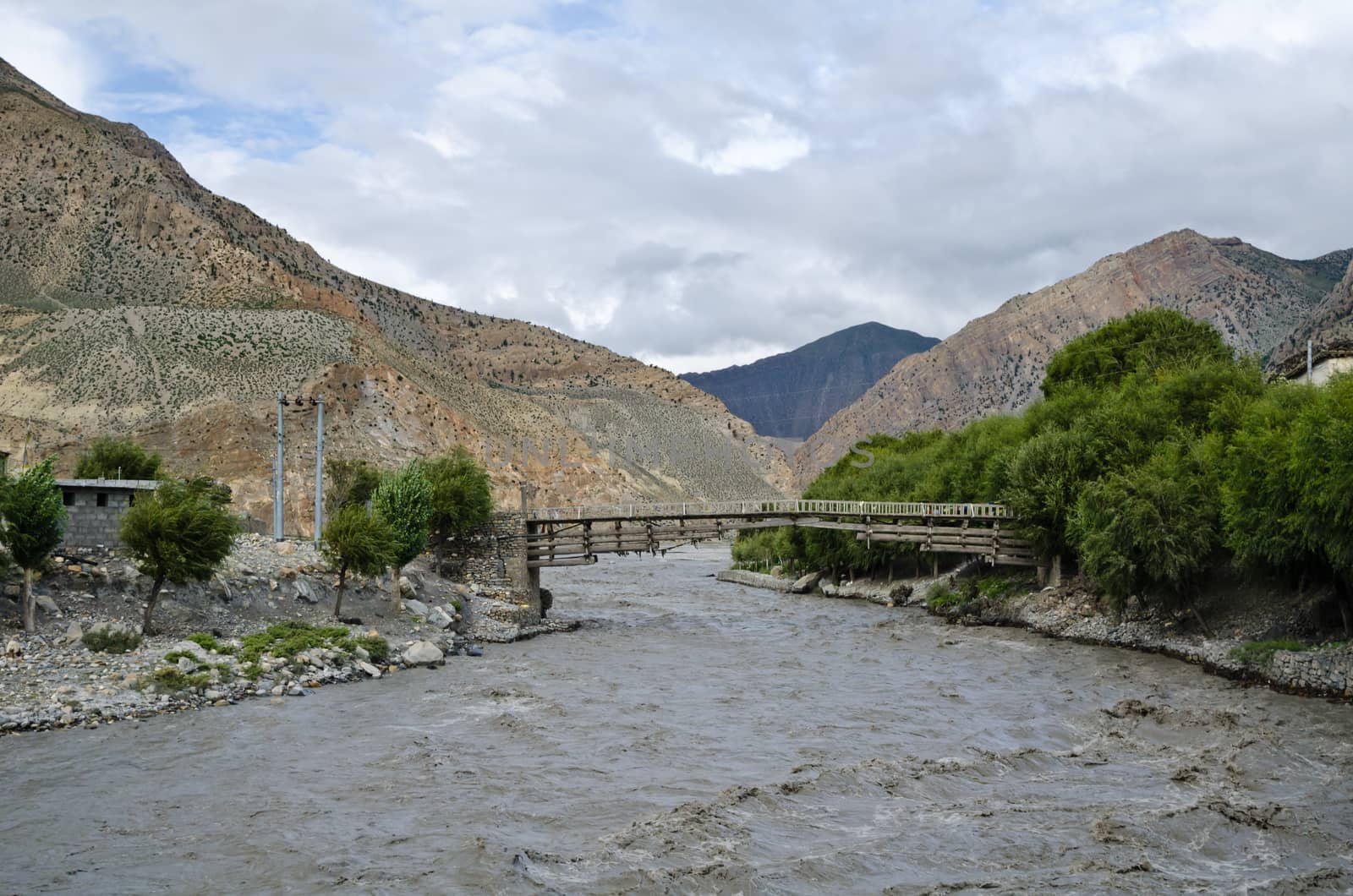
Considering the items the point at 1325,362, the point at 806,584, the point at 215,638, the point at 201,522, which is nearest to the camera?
the point at 201,522

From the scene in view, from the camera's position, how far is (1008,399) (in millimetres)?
193000

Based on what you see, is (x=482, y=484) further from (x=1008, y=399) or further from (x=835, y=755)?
(x=1008, y=399)

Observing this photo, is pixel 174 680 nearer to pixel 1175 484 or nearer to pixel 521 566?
pixel 521 566

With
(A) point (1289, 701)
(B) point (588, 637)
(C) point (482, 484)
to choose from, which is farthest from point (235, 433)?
(A) point (1289, 701)

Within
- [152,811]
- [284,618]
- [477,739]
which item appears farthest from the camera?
[284,618]

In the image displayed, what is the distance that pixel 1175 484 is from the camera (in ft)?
125

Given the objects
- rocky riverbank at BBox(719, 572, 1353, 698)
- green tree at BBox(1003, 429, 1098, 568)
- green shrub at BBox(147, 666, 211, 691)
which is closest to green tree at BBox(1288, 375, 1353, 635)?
rocky riverbank at BBox(719, 572, 1353, 698)

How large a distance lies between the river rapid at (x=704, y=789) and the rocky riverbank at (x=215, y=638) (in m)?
1.22

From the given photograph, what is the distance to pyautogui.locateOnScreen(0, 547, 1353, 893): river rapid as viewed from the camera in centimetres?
1579

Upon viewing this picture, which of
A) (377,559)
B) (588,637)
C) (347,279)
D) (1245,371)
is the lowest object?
(588,637)

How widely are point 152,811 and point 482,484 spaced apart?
3354 cm

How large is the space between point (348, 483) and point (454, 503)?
26716 millimetres

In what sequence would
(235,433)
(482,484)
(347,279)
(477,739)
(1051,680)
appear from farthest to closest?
1. (347,279)
2. (235,433)
3. (482,484)
4. (1051,680)
5. (477,739)

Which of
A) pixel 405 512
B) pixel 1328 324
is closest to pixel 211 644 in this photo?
pixel 405 512
